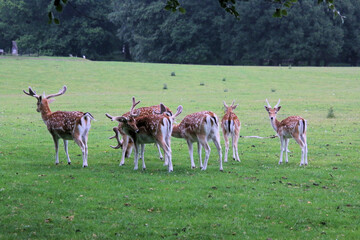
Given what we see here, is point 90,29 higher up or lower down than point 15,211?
higher up

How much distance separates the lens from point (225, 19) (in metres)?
76.6

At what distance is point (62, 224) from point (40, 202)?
4.44ft

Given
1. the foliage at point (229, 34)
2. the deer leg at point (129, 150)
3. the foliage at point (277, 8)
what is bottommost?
the deer leg at point (129, 150)

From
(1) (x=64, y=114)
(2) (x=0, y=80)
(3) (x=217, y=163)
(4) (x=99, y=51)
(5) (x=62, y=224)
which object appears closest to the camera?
(5) (x=62, y=224)

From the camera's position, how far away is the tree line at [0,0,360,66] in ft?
243

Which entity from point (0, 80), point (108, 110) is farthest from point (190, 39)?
point (108, 110)

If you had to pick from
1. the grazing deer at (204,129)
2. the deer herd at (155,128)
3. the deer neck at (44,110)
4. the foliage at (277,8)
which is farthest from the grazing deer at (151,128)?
the foliage at (277,8)

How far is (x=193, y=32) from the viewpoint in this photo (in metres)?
75.9

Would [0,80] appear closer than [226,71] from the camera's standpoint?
Yes

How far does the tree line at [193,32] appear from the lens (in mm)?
74125

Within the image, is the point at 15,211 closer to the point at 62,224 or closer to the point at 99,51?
the point at 62,224

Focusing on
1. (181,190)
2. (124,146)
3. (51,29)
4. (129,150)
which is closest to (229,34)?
(51,29)

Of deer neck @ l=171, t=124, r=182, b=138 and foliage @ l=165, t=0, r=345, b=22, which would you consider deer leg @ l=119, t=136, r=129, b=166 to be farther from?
foliage @ l=165, t=0, r=345, b=22

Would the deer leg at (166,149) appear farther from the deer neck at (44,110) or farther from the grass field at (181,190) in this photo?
the deer neck at (44,110)
